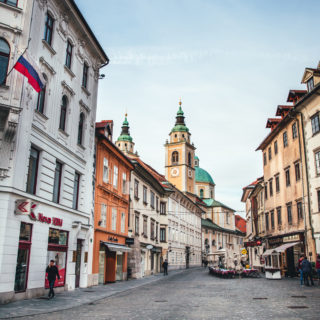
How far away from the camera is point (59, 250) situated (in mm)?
18938

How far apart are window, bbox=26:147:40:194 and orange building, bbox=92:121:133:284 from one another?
7.71 m

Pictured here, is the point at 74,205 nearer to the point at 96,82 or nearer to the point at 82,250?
the point at 82,250

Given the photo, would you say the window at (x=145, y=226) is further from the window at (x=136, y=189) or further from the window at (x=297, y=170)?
the window at (x=297, y=170)

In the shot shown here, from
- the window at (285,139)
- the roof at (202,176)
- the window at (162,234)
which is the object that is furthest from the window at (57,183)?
the roof at (202,176)

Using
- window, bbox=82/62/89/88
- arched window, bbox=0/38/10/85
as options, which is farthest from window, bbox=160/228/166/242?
arched window, bbox=0/38/10/85

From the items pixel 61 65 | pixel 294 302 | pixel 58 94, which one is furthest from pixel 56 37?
pixel 294 302

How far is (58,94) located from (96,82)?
19.8 ft

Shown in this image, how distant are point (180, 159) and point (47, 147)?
270ft

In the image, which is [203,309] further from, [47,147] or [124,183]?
[124,183]

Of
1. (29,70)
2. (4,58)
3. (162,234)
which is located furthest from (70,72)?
(162,234)

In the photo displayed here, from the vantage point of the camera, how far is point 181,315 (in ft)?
38.3

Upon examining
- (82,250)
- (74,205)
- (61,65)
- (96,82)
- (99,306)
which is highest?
(96,82)

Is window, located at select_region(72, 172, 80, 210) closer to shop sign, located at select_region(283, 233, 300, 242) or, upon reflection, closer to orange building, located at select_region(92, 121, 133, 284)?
orange building, located at select_region(92, 121, 133, 284)

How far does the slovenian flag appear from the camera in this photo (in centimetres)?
1433
